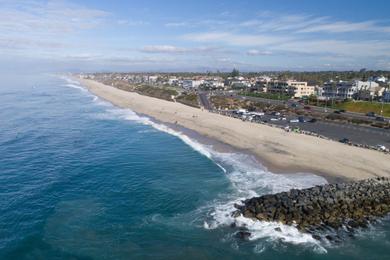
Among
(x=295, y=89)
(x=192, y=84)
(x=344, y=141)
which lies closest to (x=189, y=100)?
(x=295, y=89)

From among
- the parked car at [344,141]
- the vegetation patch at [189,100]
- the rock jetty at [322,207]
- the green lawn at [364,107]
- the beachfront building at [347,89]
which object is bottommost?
the vegetation patch at [189,100]

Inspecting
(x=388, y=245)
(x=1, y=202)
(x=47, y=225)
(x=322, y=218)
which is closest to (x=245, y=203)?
(x=322, y=218)

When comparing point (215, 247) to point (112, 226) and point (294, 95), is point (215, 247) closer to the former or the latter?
point (112, 226)

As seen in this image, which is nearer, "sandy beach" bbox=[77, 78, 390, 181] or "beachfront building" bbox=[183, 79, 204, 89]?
"sandy beach" bbox=[77, 78, 390, 181]

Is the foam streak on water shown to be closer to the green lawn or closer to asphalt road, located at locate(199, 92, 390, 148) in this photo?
asphalt road, located at locate(199, 92, 390, 148)

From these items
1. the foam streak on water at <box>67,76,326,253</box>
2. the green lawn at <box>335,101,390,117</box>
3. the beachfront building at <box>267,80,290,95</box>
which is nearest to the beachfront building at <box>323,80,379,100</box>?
the green lawn at <box>335,101,390,117</box>

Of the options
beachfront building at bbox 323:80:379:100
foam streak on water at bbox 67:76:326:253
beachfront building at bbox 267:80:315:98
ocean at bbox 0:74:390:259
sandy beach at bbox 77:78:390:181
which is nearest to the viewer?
ocean at bbox 0:74:390:259

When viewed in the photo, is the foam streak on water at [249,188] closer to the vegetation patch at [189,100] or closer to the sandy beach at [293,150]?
the sandy beach at [293,150]

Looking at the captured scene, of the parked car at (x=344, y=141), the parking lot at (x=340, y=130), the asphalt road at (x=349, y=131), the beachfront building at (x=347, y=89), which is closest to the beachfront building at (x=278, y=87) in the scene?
the beachfront building at (x=347, y=89)
